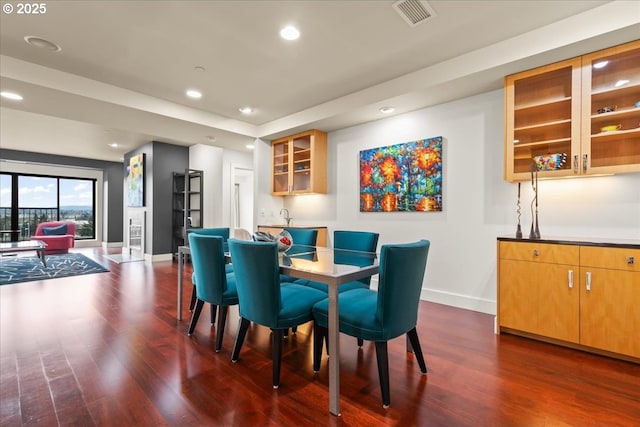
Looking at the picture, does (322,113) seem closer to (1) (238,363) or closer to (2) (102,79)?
(2) (102,79)

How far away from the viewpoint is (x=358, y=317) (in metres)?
1.81

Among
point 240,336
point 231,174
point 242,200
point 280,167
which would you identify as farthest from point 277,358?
point 242,200

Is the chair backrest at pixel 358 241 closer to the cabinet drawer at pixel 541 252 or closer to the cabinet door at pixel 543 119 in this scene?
the cabinet drawer at pixel 541 252

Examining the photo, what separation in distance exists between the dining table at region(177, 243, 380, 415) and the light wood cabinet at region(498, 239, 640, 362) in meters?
1.38

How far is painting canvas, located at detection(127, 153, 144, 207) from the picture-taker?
7160 mm

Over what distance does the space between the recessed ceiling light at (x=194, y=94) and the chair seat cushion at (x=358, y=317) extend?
10.2ft

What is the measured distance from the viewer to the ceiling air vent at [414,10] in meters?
2.19

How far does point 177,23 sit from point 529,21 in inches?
110

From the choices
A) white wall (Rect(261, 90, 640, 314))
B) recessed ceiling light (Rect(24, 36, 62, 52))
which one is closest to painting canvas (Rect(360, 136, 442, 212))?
white wall (Rect(261, 90, 640, 314))

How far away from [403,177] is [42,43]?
3.92 metres

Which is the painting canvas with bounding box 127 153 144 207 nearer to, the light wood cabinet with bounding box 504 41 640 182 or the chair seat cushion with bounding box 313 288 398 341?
the chair seat cushion with bounding box 313 288 398 341

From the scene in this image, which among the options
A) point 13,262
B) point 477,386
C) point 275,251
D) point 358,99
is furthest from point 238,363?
point 13,262

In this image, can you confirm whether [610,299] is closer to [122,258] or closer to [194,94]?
[194,94]

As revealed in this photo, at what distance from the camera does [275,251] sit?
6.14 ft
